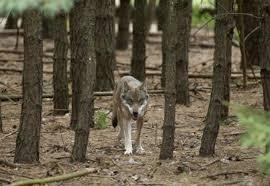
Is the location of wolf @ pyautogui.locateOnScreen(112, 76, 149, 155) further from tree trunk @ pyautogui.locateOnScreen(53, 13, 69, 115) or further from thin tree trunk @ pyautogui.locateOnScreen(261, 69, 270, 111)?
thin tree trunk @ pyautogui.locateOnScreen(261, 69, 270, 111)

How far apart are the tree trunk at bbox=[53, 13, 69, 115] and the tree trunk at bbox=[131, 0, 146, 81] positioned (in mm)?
2828

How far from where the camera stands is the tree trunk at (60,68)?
14312 mm

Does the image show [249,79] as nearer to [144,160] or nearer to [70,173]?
[144,160]

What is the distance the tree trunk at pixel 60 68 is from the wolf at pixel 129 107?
239 cm

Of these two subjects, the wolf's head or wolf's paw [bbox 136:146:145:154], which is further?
the wolf's head

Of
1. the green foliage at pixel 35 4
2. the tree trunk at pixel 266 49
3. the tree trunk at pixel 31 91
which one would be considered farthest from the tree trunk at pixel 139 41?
the green foliage at pixel 35 4

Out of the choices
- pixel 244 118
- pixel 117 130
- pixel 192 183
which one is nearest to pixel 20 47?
pixel 117 130

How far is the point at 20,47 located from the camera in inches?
1013

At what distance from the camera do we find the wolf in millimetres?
11688

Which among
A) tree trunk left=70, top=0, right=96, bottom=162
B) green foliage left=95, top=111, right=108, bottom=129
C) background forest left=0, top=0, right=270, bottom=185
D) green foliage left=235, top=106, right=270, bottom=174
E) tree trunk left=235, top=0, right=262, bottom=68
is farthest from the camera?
tree trunk left=235, top=0, right=262, bottom=68

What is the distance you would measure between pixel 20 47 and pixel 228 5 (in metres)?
15.9

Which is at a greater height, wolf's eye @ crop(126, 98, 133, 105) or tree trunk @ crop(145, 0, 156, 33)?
tree trunk @ crop(145, 0, 156, 33)

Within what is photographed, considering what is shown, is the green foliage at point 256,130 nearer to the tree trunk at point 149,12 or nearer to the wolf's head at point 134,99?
the wolf's head at point 134,99

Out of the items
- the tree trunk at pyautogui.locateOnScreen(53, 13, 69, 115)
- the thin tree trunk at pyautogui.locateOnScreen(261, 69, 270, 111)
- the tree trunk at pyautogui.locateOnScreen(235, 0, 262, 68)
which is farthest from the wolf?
the tree trunk at pyautogui.locateOnScreen(235, 0, 262, 68)
